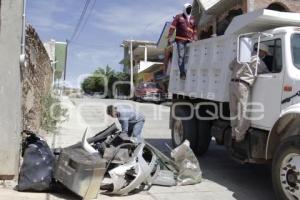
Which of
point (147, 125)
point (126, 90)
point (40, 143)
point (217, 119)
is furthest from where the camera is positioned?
point (126, 90)

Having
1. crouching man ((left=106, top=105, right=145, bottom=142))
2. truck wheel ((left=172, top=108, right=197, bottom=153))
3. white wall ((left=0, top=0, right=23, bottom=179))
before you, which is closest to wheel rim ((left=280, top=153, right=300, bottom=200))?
crouching man ((left=106, top=105, right=145, bottom=142))

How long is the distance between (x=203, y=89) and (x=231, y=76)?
153 centimetres

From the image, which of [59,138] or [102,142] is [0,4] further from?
[59,138]

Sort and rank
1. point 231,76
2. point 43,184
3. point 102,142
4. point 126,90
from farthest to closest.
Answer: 1. point 126,90
2. point 102,142
3. point 231,76
4. point 43,184

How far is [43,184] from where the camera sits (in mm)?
6840

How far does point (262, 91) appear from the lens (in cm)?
733

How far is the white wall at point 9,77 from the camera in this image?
7055mm

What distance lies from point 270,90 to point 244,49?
2.44 ft

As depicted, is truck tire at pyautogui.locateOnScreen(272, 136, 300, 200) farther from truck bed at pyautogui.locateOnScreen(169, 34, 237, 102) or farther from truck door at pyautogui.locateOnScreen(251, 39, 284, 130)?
truck bed at pyautogui.locateOnScreen(169, 34, 237, 102)

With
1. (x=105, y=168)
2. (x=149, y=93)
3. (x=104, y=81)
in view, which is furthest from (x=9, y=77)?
(x=104, y=81)

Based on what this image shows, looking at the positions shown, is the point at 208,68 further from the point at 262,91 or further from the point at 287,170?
the point at 287,170

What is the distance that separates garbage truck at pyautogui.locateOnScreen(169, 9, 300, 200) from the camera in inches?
257

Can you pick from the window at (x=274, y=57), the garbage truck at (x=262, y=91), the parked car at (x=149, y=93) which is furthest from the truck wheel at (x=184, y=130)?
the parked car at (x=149, y=93)

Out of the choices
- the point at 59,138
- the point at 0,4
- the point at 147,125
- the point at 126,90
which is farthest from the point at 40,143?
the point at 126,90
